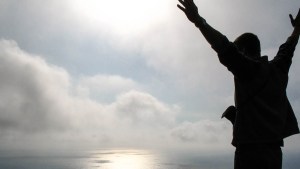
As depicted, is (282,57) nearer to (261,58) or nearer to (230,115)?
(261,58)

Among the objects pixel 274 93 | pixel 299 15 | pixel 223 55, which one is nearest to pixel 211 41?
pixel 223 55

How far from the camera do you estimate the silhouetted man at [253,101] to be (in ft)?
10.6

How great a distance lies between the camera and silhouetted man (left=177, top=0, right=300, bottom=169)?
10.6 feet

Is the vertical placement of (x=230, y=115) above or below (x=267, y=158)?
above

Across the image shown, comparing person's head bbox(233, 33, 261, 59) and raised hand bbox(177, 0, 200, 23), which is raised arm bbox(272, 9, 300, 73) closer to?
person's head bbox(233, 33, 261, 59)

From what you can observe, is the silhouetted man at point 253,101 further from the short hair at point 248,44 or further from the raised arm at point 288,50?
the raised arm at point 288,50

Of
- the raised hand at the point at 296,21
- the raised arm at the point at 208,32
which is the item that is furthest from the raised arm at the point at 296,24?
the raised arm at the point at 208,32

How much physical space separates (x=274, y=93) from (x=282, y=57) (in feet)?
2.32

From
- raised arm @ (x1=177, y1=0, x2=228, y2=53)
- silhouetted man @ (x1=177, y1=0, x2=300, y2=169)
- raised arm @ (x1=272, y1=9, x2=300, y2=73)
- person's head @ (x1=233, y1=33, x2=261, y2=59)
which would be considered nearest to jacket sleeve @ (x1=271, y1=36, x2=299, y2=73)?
raised arm @ (x1=272, y1=9, x2=300, y2=73)

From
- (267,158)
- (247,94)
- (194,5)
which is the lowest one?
(267,158)

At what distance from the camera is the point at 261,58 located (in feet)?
12.1

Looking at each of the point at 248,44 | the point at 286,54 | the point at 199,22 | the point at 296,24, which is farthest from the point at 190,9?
the point at 296,24

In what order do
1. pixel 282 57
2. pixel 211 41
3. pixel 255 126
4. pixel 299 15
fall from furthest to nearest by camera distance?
pixel 299 15
pixel 282 57
pixel 255 126
pixel 211 41

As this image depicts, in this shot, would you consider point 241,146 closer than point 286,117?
Yes
